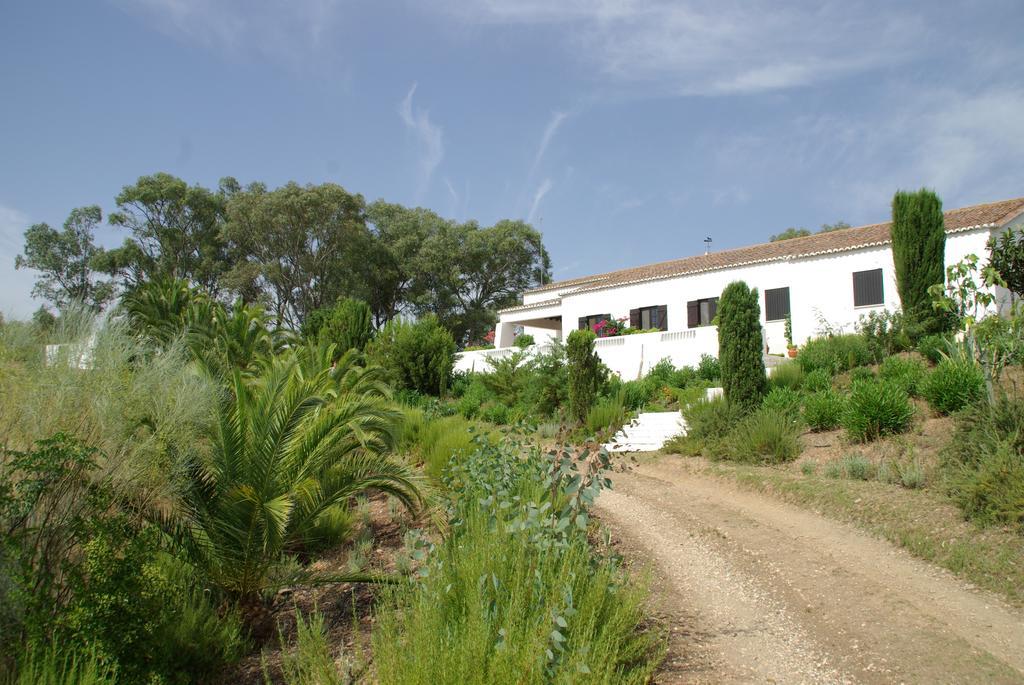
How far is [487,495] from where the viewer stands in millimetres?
5430

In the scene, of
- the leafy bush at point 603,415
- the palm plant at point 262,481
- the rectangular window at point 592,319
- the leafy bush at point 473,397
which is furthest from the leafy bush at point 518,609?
the rectangular window at point 592,319

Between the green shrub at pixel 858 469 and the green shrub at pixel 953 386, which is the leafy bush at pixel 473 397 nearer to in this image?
the green shrub at pixel 858 469

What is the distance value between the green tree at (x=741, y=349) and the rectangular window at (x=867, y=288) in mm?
8671

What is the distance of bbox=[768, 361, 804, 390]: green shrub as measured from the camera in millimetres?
16252

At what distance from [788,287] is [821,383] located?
889 centimetres

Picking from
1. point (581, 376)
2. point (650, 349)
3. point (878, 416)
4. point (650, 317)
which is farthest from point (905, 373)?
point (650, 317)

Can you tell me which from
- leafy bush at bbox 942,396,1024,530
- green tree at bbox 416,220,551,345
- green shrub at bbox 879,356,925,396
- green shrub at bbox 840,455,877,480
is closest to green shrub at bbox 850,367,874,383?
green shrub at bbox 879,356,925,396

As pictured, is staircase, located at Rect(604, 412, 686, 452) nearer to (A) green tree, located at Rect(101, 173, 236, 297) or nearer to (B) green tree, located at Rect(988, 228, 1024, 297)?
(B) green tree, located at Rect(988, 228, 1024, 297)

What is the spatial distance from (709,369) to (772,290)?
19.9 ft

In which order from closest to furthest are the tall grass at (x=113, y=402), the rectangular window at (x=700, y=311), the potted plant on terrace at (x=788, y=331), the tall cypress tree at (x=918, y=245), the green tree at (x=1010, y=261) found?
1. the tall grass at (x=113, y=402)
2. the green tree at (x=1010, y=261)
3. the tall cypress tree at (x=918, y=245)
4. the potted plant on terrace at (x=788, y=331)
5. the rectangular window at (x=700, y=311)

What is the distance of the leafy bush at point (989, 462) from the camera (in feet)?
24.6

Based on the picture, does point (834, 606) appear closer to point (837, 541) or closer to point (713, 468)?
point (837, 541)

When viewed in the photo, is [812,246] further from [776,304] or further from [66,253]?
[66,253]

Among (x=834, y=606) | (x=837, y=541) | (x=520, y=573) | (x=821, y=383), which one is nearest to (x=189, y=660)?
(x=520, y=573)
